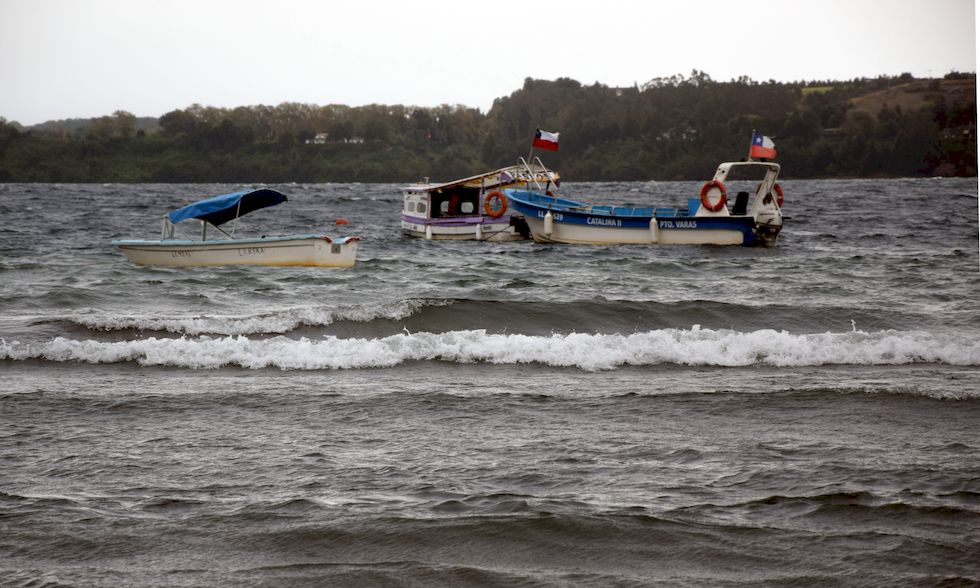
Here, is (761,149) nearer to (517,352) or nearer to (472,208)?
(472,208)

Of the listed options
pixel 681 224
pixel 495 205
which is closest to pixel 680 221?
pixel 681 224

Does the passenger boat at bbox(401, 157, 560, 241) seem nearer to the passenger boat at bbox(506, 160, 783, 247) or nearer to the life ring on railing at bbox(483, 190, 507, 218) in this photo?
the life ring on railing at bbox(483, 190, 507, 218)

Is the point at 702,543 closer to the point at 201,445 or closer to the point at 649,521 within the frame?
the point at 649,521

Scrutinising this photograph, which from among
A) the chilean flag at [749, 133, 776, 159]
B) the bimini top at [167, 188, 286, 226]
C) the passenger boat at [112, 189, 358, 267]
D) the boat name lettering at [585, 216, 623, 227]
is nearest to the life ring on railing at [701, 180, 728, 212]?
the chilean flag at [749, 133, 776, 159]

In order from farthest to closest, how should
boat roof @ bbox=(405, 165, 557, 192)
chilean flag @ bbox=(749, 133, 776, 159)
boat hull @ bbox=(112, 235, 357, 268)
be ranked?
1. boat roof @ bbox=(405, 165, 557, 192)
2. chilean flag @ bbox=(749, 133, 776, 159)
3. boat hull @ bbox=(112, 235, 357, 268)

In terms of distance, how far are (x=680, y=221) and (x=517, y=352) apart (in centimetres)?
1825

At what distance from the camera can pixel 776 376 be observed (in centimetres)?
1106

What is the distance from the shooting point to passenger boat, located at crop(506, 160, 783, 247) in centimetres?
2936

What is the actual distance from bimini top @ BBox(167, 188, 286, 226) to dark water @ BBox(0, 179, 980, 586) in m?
3.73

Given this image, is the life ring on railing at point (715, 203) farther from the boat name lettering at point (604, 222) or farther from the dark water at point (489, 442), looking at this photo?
the dark water at point (489, 442)

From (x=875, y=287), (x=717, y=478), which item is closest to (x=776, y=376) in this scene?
(x=717, y=478)

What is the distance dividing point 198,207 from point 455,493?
646 inches

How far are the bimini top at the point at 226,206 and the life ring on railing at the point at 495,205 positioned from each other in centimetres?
1168

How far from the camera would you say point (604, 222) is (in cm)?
3048
